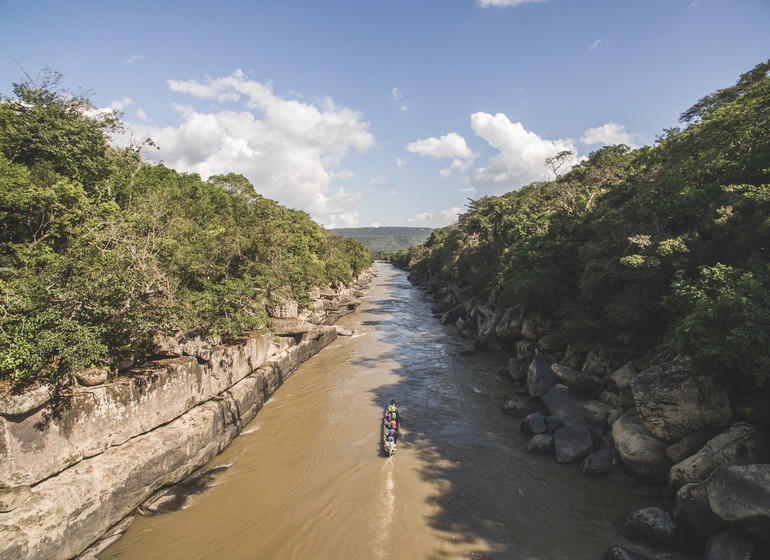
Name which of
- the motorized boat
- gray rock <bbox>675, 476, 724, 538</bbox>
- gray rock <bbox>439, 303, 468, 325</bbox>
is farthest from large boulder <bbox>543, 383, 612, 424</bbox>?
gray rock <bbox>439, 303, 468, 325</bbox>

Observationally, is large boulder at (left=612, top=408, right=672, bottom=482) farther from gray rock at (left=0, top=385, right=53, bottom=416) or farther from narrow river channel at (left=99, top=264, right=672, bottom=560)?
gray rock at (left=0, top=385, right=53, bottom=416)

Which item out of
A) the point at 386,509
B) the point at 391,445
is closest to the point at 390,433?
the point at 391,445

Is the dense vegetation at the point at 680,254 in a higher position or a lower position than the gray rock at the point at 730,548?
higher

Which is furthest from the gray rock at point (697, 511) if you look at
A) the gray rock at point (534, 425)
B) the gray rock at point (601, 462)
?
the gray rock at point (534, 425)

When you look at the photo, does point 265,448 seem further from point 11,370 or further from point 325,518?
point 11,370

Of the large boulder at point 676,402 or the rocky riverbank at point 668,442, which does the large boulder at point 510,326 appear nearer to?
the rocky riverbank at point 668,442

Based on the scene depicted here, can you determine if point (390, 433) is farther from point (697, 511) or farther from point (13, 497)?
point (13, 497)

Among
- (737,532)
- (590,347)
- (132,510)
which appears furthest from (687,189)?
(132,510)
